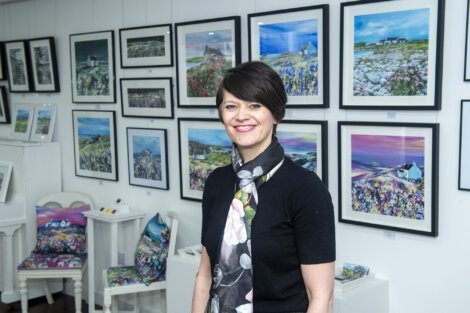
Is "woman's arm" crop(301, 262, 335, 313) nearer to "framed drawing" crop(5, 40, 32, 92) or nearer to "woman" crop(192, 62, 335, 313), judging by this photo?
"woman" crop(192, 62, 335, 313)

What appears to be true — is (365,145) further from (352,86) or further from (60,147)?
(60,147)

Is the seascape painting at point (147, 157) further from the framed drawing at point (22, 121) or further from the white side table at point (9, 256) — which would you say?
the framed drawing at point (22, 121)

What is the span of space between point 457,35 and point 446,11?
0.41ft

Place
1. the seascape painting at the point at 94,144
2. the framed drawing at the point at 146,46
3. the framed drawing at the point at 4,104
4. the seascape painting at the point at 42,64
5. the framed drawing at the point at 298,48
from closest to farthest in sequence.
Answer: the framed drawing at the point at 298,48 < the framed drawing at the point at 146,46 < the seascape painting at the point at 94,144 < the seascape painting at the point at 42,64 < the framed drawing at the point at 4,104

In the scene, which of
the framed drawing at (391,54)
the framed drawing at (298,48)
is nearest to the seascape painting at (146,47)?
the framed drawing at (298,48)

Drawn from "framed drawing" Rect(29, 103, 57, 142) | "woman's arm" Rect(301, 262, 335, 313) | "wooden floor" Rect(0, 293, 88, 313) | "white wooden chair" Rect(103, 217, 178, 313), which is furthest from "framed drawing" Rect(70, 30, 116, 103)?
"woman's arm" Rect(301, 262, 335, 313)

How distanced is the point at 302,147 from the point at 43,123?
2.78 meters

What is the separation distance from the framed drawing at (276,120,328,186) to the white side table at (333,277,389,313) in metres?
0.61

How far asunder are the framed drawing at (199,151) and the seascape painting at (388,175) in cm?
96

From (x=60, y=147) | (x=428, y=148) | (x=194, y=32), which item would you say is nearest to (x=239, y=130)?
(x=428, y=148)

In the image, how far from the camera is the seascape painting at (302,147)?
11.6 feet

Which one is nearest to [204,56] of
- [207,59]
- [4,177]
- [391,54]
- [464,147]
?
[207,59]

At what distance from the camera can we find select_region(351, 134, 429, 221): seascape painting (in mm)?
3105

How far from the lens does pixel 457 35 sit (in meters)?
2.91
